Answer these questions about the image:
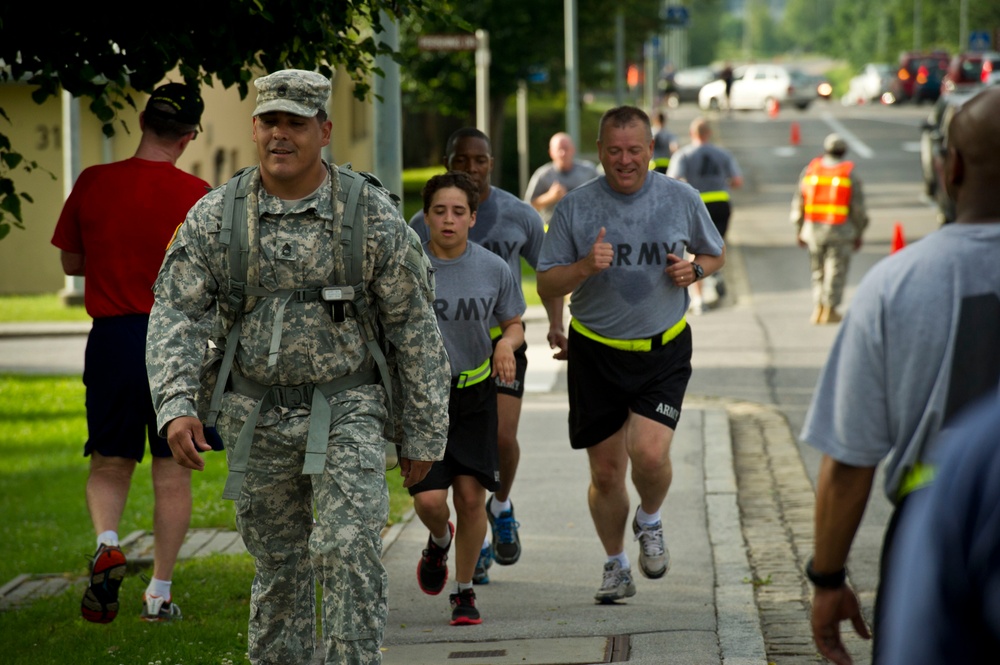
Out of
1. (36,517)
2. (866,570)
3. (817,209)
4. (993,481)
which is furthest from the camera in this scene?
(817,209)

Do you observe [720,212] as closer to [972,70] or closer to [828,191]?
[828,191]

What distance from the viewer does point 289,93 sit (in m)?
4.61

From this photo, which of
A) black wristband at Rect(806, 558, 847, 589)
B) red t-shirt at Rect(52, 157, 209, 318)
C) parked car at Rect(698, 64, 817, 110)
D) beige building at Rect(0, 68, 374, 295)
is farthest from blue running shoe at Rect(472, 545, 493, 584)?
parked car at Rect(698, 64, 817, 110)

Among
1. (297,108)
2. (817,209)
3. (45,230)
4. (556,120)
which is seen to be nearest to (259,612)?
(297,108)

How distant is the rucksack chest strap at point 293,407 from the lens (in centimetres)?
456

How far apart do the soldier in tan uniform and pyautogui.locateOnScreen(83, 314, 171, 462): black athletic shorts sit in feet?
37.2

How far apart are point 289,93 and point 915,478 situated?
2329mm

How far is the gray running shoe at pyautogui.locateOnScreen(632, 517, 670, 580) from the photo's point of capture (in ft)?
21.4

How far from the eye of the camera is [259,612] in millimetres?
4840

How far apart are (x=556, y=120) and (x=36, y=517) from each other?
1497 inches

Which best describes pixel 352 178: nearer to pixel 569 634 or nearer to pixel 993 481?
pixel 569 634

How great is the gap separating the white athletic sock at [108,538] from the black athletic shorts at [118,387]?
1.13ft

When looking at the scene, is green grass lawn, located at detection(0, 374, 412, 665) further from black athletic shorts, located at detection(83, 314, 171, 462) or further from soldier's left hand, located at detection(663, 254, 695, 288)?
soldier's left hand, located at detection(663, 254, 695, 288)


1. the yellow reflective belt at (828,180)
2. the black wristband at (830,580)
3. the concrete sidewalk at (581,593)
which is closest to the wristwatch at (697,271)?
the concrete sidewalk at (581,593)
